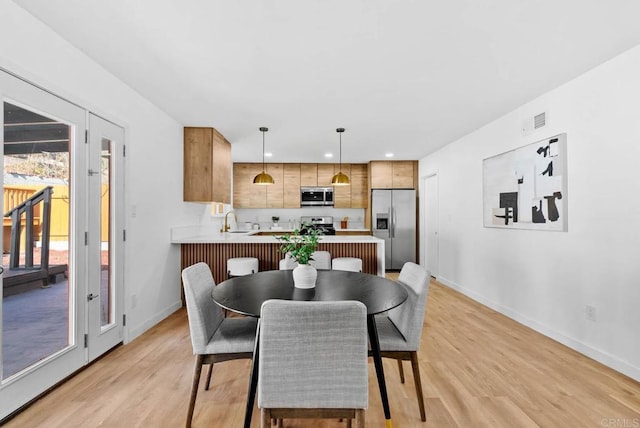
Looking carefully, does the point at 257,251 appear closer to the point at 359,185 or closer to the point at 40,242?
the point at 40,242

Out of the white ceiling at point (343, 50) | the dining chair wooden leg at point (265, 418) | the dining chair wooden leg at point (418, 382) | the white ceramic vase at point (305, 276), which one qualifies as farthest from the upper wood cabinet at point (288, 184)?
the dining chair wooden leg at point (265, 418)

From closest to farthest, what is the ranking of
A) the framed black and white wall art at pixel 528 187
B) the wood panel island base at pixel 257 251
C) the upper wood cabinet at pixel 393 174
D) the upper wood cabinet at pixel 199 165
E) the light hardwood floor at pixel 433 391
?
1. the light hardwood floor at pixel 433 391
2. the framed black and white wall art at pixel 528 187
3. the wood panel island base at pixel 257 251
4. the upper wood cabinet at pixel 199 165
5. the upper wood cabinet at pixel 393 174

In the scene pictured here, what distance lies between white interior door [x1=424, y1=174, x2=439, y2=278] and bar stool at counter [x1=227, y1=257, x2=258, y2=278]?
11.7 feet

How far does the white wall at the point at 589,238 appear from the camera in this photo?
7.56ft

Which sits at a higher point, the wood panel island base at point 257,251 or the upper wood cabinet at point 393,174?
the upper wood cabinet at point 393,174

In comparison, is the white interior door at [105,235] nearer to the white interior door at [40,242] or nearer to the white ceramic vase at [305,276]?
the white interior door at [40,242]

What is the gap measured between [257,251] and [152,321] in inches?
54.4

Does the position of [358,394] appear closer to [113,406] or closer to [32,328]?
[113,406]

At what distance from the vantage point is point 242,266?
3598mm

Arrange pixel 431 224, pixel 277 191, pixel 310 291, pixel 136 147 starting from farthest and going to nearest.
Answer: pixel 277 191
pixel 431 224
pixel 136 147
pixel 310 291

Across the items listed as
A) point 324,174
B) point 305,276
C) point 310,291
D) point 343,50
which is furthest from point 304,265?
point 324,174

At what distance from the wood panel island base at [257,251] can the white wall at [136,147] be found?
25 centimetres

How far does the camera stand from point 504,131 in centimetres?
368

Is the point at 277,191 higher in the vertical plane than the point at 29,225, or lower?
higher
